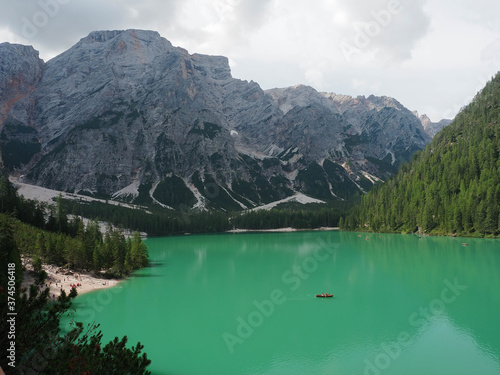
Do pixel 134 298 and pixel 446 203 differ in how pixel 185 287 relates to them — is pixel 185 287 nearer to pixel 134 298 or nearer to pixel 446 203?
pixel 134 298

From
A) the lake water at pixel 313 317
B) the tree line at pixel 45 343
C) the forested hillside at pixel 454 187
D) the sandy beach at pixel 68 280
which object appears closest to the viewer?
the tree line at pixel 45 343

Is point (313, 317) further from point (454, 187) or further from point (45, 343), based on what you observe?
point (454, 187)

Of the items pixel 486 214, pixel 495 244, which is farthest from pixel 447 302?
pixel 486 214

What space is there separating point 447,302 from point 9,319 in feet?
171

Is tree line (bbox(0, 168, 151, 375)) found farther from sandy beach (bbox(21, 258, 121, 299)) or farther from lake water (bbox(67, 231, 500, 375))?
sandy beach (bbox(21, 258, 121, 299))

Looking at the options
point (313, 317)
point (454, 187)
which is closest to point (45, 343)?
point (313, 317)

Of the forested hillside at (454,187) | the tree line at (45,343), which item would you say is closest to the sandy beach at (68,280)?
the tree line at (45,343)

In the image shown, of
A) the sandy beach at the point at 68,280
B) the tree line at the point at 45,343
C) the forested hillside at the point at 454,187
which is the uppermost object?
the forested hillside at the point at 454,187

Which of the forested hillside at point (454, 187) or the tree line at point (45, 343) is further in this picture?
the forested hillside at point (454, 187)

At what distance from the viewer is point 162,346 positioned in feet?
117

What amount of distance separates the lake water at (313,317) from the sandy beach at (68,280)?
3635 millimetres

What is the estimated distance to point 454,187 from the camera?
15288cm

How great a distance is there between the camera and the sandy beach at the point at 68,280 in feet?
186

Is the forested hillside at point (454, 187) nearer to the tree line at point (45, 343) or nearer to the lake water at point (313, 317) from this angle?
the lake water at point (313, 317)
